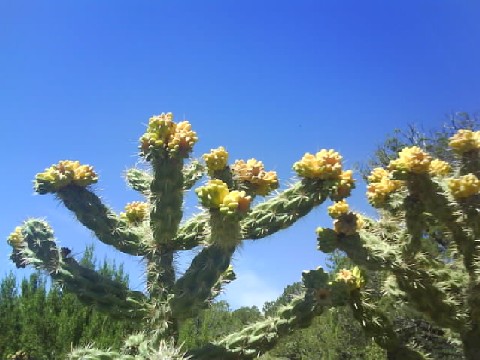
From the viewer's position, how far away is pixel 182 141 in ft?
14.5

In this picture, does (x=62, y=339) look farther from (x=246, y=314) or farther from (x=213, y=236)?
(x=246, y=314)

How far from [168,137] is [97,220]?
0.96 m

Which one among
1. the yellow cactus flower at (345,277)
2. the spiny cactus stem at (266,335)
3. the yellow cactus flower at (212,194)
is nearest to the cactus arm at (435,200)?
the yellow cactus flower at (345,277)

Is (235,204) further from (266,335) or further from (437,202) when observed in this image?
(437,202)

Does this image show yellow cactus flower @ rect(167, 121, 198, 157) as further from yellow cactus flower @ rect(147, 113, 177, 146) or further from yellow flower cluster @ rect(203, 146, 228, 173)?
yellow flower cluster @ rect(203, 146, 228, 173)

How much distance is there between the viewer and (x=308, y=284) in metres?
4.62

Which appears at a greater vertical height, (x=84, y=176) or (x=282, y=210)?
(x=84, y=176)

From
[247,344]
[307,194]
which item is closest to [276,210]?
[307,194]

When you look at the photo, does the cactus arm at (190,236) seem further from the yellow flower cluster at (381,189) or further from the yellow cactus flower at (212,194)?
the yellow flower cluster at (381,189)

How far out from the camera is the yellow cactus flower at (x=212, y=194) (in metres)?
4.15

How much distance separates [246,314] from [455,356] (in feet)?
54.6

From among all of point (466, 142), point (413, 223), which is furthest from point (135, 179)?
point (466, 142)

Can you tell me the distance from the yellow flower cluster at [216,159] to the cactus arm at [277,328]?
1.04 meters

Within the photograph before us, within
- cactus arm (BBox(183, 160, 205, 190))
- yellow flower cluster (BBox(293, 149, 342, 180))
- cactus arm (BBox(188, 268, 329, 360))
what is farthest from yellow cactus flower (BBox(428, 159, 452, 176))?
cactus arm (BBox(183, 160, 205, 190))
